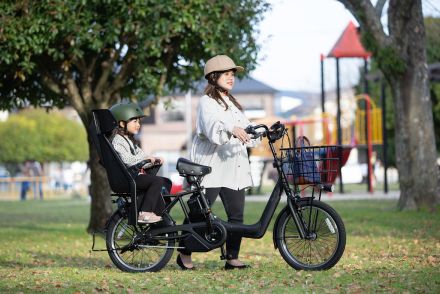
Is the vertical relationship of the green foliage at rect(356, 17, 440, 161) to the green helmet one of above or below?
above

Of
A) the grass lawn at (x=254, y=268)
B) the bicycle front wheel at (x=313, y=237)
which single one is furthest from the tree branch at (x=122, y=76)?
the bicycle front wheel at (x=313, y=237)

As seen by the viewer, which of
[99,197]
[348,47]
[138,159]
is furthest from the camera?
[348,47]

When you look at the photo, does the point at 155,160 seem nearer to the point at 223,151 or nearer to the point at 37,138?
the point at 223,151

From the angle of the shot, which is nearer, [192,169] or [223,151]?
[192,169]

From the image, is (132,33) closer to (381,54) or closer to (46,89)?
(46,89)

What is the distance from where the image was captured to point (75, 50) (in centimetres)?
1512

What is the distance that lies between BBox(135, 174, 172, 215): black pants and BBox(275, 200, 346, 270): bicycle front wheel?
1037 mm

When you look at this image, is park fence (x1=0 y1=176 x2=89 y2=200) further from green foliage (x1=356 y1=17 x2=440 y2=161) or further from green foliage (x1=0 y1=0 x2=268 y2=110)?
green foliage (x1=0 y1=0 x2=268 y2=110)

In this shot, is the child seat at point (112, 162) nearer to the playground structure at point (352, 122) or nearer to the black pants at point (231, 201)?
the black pants at point (231, 201)

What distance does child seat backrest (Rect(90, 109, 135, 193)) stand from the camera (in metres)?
8.93

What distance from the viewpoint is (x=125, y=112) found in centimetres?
930

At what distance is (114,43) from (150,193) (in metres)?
7.83

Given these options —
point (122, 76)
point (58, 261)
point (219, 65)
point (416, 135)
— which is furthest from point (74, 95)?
point (219, 65)

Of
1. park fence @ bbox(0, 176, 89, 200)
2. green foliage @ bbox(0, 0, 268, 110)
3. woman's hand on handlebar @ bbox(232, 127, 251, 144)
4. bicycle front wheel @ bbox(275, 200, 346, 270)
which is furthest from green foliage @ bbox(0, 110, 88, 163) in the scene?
woman's hand on handlebar @ bbox(232, 127, 251, 144)
